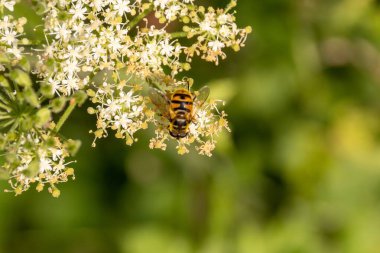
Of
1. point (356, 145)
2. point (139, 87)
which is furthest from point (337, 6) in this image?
point (139, 87)

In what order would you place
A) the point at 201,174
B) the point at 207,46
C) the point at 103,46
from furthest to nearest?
the point at 201,174 → the point at 207,46 → the point at 103,46

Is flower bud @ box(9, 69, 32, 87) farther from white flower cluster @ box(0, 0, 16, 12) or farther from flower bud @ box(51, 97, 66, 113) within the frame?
white flower cluster @ box(0, 0, 16, 12)

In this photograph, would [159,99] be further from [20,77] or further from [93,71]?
[20,77]

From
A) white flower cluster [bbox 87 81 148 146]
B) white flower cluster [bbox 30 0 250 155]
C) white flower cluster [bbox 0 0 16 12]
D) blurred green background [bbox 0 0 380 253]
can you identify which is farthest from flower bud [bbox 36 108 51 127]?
blurred green background [bbox 0 0 380 253]

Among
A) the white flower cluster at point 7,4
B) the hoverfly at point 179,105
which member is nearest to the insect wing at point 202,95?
the hoverfly at point 179,105

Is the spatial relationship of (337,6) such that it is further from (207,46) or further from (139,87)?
(139,87)

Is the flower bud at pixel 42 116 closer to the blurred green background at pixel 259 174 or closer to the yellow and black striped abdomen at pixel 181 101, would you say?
the yellow and black striped abdomen at pixel 181 101

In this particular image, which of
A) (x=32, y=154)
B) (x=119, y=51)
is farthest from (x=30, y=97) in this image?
(x=119, y=51)
